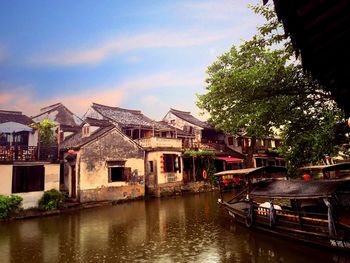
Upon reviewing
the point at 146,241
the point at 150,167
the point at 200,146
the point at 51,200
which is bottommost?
the point at 146,241

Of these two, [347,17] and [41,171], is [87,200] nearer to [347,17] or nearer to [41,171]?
[41,171]

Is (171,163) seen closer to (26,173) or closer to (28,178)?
(28,178)

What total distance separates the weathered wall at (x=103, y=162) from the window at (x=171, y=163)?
2839 mm

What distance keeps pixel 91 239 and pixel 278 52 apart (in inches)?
453

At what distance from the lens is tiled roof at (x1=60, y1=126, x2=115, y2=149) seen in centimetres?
2448

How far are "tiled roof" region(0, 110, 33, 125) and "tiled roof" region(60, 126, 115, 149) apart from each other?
3969mm

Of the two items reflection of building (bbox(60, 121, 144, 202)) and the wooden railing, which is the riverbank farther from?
the wooden railing

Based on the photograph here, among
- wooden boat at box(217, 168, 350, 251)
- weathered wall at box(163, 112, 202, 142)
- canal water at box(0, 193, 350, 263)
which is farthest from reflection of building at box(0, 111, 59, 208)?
weathered wall at box(163, 112, 202, 142)

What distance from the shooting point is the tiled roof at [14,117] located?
85.9 feet

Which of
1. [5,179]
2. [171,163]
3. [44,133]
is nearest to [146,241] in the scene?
[5,179]

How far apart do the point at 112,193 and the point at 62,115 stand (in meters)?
18.2

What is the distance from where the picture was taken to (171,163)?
98.5 feet

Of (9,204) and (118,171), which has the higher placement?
(118,171)

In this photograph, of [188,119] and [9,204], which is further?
[188,119]
